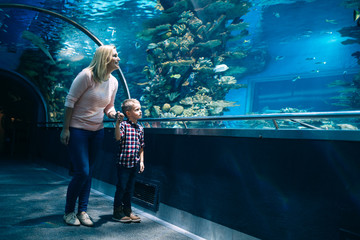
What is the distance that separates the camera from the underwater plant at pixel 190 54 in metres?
16.2

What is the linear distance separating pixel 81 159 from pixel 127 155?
480mm

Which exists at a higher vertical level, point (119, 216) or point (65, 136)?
point (65, 136)

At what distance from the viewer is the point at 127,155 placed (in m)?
2.91

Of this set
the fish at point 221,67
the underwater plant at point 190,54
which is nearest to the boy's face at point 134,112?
the underwater plant at point 190,54

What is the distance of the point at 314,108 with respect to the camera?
3884cm

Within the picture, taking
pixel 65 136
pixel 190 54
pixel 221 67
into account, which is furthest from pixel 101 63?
pixel 190 54

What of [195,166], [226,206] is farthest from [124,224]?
[226,206]

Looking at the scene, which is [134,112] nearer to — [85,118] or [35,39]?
[85,118]

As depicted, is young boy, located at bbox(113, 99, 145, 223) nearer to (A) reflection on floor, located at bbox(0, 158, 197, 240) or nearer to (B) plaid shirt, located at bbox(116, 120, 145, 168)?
(B) plaid shirt, located at bbox(116, 120, 145, 168)

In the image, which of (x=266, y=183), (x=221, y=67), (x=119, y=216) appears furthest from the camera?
(x=221, y=67)

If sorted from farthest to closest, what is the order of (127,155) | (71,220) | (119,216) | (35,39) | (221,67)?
(221,67) → (35,39) → (119,216) → (127,155) → (71,220)

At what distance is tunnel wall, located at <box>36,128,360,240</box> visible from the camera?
169 centimetres

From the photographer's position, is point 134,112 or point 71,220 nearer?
point 71,220

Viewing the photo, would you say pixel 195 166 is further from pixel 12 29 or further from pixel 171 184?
pixel 12 29
